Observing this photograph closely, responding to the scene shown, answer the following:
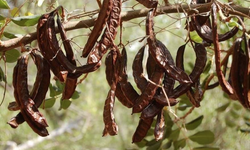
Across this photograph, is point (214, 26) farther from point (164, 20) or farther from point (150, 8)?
point (164, 20)

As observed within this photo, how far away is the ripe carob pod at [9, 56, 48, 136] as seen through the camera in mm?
1260

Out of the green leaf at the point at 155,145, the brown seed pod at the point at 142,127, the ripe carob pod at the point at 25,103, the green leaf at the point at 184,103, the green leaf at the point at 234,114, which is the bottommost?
the green leaf at the point at 234,114

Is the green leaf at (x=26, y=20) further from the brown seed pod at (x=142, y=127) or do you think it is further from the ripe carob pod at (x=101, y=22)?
the brown seed pod at (x=142, y=127)

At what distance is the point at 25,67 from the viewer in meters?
1.30

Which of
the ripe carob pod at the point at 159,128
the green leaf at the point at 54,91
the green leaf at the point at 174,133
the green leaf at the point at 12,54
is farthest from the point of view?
the green leaf at the point at 174,133

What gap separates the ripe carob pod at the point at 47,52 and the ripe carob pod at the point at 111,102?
129 mm

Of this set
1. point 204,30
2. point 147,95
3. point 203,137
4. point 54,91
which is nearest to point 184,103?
point 203,137

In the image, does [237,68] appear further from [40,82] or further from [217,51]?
[40,82]

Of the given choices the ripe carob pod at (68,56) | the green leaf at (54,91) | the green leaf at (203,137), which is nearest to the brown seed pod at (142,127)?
the ripe carob pod at (68,56)

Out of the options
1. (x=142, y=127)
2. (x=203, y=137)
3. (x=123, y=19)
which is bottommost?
(x=203, y=137)

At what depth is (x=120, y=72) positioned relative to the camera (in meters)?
1.30

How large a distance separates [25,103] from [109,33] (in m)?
0.30

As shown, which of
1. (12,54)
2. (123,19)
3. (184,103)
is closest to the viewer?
(123,19)

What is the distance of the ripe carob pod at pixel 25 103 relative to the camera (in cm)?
126
